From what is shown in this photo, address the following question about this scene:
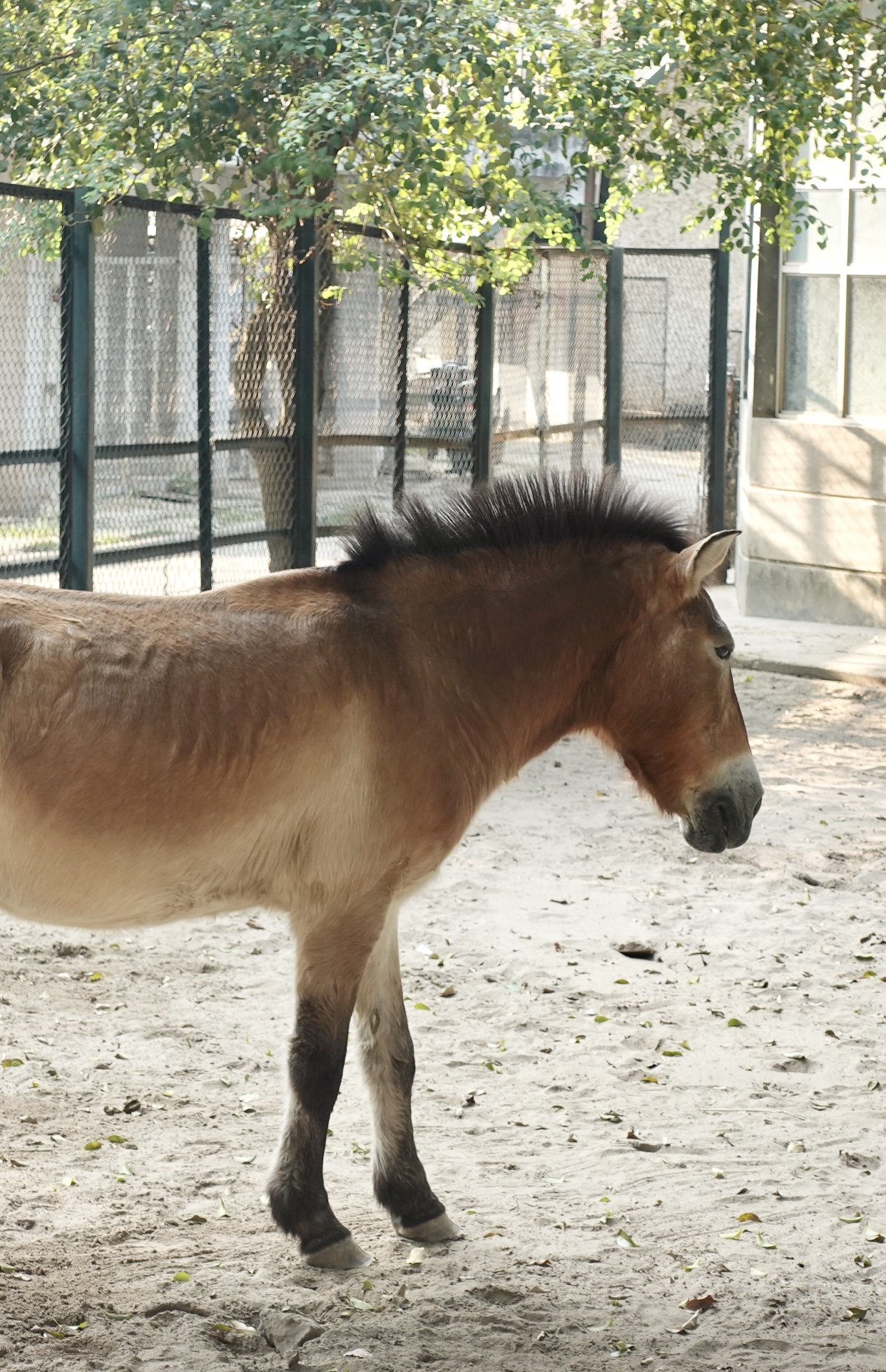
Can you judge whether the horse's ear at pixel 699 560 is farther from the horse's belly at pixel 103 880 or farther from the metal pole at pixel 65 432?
the metal pole at pixel 65 432

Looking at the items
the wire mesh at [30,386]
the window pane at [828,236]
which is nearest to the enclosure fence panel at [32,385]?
the wire mesh at [30,386]

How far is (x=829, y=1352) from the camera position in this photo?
3.03 m

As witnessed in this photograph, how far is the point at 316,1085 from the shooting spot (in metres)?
3.32

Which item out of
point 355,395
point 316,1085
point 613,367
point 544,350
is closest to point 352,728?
point 316,1085

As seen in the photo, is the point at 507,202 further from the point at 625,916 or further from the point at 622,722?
the point at 622,722

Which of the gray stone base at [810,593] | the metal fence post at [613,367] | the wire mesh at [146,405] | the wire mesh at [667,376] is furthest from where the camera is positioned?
the wire mesh at [667,376]

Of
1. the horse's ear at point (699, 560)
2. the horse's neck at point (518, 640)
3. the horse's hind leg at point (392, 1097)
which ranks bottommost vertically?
the horse's hind leg at point (392, 1097)

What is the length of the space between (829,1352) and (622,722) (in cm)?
144

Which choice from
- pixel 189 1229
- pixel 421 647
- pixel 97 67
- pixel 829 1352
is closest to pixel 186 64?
pixel 97 67

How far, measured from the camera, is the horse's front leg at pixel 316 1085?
10.7 ft

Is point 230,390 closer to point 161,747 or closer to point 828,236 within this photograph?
point 828,236

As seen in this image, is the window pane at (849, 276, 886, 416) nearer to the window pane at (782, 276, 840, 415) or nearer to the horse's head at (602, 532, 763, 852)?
the window pane at (782, 276, 840, 415)

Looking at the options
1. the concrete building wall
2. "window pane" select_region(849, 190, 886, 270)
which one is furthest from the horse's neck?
"window pane" select_region(849, 190, 886, 270)

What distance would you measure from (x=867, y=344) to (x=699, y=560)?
26.8 feet
